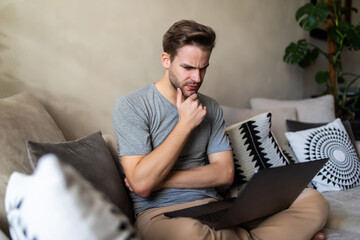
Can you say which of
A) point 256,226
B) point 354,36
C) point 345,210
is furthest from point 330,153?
point 354,36

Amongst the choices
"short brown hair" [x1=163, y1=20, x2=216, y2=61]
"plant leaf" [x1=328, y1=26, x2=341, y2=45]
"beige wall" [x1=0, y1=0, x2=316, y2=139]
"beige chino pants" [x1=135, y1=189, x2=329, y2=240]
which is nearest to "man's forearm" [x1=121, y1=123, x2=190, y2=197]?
"beige chino pants" [x1=135, y1=189, x2=329, y2=240]

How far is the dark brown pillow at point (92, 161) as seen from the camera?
1041mm

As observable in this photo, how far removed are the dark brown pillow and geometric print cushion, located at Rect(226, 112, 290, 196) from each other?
66 centimetres

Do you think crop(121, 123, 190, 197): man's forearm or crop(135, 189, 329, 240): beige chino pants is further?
crop(121, 123, 190, 197): man's forearm

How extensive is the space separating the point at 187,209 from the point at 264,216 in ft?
0.94

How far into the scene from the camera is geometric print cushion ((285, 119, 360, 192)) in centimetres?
186

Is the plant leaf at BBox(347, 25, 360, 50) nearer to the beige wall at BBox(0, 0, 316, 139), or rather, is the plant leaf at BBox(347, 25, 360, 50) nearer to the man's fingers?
→ the beige wall at BBox(0, 0, 316, 139)

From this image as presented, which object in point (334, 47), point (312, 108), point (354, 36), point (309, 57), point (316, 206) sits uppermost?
point (354, 36)

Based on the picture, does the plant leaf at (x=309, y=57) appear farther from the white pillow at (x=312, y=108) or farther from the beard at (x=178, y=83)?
the beard at (x=178, y=83)

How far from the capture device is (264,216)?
4.00ft

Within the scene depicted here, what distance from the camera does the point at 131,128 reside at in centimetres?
127

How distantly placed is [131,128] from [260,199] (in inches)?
21.6

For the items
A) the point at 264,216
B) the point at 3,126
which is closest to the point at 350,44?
the point at 264,216

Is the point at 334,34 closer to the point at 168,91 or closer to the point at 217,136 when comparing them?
the point at 217,136
